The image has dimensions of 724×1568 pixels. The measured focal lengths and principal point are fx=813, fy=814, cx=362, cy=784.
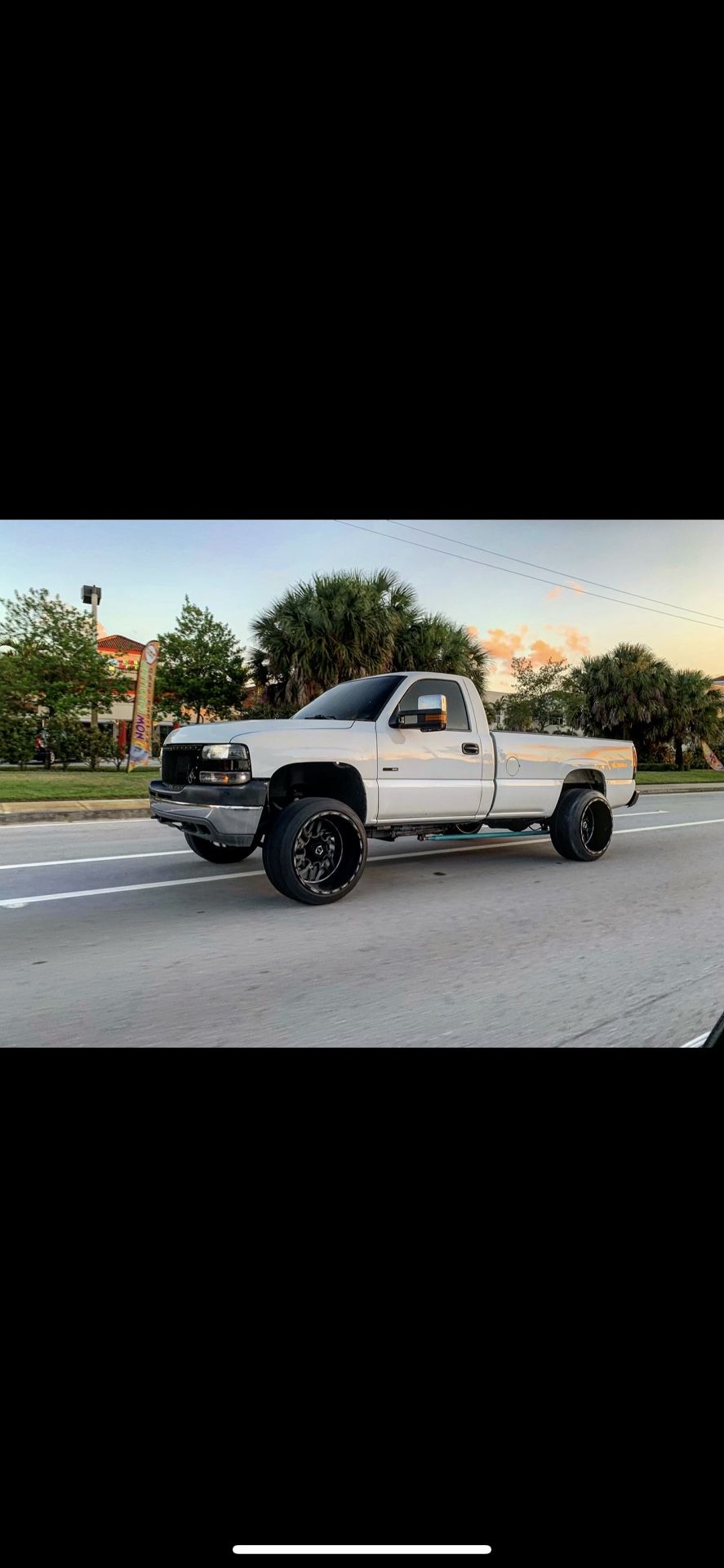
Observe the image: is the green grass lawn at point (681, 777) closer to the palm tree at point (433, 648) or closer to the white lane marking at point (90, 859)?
the palm tree at point (433, 648)

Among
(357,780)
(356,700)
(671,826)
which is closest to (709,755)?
(671,826)

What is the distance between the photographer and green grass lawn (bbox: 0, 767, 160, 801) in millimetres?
12445

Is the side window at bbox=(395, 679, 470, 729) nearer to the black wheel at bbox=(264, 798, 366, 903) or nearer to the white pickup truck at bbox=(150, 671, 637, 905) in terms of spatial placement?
the white pickup truck at bbox=(150, 671, 637, 905)

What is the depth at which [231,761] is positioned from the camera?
5.63 meters

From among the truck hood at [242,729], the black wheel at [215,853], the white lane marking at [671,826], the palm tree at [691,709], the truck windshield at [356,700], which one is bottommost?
the black wheel at [215,853]

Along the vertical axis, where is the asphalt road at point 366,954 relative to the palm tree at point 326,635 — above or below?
below

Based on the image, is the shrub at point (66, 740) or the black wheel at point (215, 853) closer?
the black wheel at point (215, 853)

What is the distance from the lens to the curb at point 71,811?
10805 mm

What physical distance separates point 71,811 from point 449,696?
21.2 ft

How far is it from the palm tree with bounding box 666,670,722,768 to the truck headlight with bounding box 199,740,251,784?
882cm

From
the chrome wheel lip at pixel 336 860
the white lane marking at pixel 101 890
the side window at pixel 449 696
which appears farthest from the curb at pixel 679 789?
the chrome wheel lip at pixel 336 860

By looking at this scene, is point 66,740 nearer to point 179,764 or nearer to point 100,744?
point 100,744
